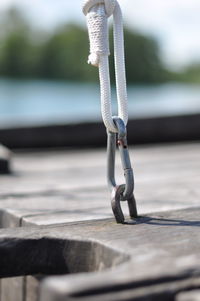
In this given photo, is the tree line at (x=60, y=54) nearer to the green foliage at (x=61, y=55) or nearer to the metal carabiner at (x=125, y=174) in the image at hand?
the green foliage at (x=61, y=55)

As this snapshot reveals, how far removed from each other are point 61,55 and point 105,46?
145ft

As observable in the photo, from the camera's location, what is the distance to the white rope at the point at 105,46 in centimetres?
194

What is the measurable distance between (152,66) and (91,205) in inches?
1564

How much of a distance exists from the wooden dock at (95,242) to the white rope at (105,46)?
1.09ft

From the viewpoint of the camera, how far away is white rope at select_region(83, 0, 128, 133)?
1.94 m

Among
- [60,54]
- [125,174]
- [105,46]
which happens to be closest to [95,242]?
[125,174]

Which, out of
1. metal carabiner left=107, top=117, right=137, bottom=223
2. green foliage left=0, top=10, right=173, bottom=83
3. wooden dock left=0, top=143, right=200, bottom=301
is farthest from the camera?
green foliage left=0, top=10, right=173, bottom=83

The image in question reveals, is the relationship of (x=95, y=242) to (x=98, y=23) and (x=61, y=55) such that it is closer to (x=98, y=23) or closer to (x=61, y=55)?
(x=98, y=23)

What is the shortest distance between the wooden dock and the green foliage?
36695 mm

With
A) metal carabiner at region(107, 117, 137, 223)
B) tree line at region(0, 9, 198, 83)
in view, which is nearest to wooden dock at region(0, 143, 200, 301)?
metal carabiner at region(107, 117, 137, 223)

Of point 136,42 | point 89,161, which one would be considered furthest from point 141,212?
point 136,42

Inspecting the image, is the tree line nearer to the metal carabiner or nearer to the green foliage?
the green foliage

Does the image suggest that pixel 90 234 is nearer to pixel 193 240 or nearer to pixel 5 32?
pixel 193 240

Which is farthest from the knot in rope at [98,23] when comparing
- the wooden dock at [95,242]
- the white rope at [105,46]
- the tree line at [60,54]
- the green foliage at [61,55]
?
the green foliage at [61,55]
